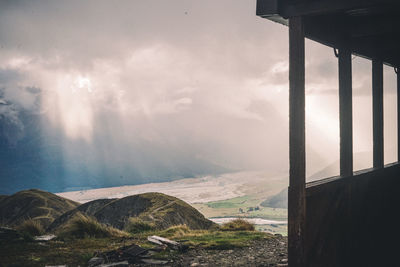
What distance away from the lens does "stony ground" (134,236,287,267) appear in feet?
23.7

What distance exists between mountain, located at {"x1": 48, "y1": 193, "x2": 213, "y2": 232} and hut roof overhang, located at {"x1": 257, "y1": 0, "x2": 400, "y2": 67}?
8508 millimetres

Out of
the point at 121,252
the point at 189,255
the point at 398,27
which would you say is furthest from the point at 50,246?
the point at 398,27

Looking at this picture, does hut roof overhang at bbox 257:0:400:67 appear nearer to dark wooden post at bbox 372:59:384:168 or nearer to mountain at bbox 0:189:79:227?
dark wooden post at bbox 372:59:384:168

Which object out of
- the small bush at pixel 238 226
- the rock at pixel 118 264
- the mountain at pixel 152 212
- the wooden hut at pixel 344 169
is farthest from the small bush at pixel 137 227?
the wooden hut at pixel 344 169

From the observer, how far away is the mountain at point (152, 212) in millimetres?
14250

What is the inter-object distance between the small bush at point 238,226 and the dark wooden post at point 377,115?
4881 mm

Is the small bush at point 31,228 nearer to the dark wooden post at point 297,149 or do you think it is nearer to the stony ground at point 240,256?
the stony ground at point 240,256

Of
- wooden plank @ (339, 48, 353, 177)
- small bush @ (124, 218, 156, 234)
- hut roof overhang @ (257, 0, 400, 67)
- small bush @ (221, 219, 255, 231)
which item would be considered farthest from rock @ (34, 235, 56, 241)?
hut roof overhang @ (257, 0, 400, 67)

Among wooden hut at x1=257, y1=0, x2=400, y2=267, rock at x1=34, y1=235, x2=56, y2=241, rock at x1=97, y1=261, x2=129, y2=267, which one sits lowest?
rock at x1=34, y1=235, x2=56, y2=241

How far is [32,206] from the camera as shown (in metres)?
26.7

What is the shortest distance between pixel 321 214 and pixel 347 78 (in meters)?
2.03

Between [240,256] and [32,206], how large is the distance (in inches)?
879

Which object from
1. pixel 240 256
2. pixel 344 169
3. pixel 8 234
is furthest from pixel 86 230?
pixel 344 169

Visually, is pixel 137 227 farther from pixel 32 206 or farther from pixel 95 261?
pixel 32 206
